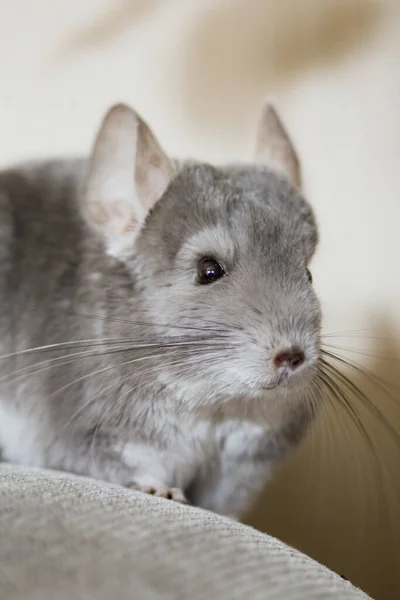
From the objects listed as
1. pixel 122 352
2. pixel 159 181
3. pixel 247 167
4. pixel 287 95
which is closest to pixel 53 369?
pixel 122 352

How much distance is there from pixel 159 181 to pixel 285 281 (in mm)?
238

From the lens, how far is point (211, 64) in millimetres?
1562

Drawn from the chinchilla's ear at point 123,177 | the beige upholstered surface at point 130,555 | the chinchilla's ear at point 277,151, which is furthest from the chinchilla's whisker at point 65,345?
the chinchilla's ear at point 277,151

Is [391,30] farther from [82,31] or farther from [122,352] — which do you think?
[122,352]

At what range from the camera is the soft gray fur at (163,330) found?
2.99 ft

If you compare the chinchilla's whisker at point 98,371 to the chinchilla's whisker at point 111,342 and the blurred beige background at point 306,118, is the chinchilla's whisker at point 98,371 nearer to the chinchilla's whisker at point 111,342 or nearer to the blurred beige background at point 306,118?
the chinchilla's whisker at point 111,342

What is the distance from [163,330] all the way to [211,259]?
4.5 inches

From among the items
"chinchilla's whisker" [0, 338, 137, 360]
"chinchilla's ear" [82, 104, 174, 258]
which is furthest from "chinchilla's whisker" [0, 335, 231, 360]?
"chinchilla's ear" [82, 104, 174, 258]

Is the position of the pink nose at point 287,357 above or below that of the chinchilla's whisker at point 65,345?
above

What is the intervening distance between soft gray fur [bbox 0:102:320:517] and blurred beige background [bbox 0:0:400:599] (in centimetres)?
27

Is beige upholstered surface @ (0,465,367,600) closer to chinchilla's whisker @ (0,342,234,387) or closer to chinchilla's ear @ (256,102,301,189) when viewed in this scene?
chinchilla's whisker @ (0,342,234,387)

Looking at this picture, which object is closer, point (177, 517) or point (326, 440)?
point (177, 517)

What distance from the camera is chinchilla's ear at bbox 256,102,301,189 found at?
3.78 ft

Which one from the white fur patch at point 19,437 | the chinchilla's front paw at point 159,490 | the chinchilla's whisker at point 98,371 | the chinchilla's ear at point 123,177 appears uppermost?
the chinchilla's ear at point 123,177
